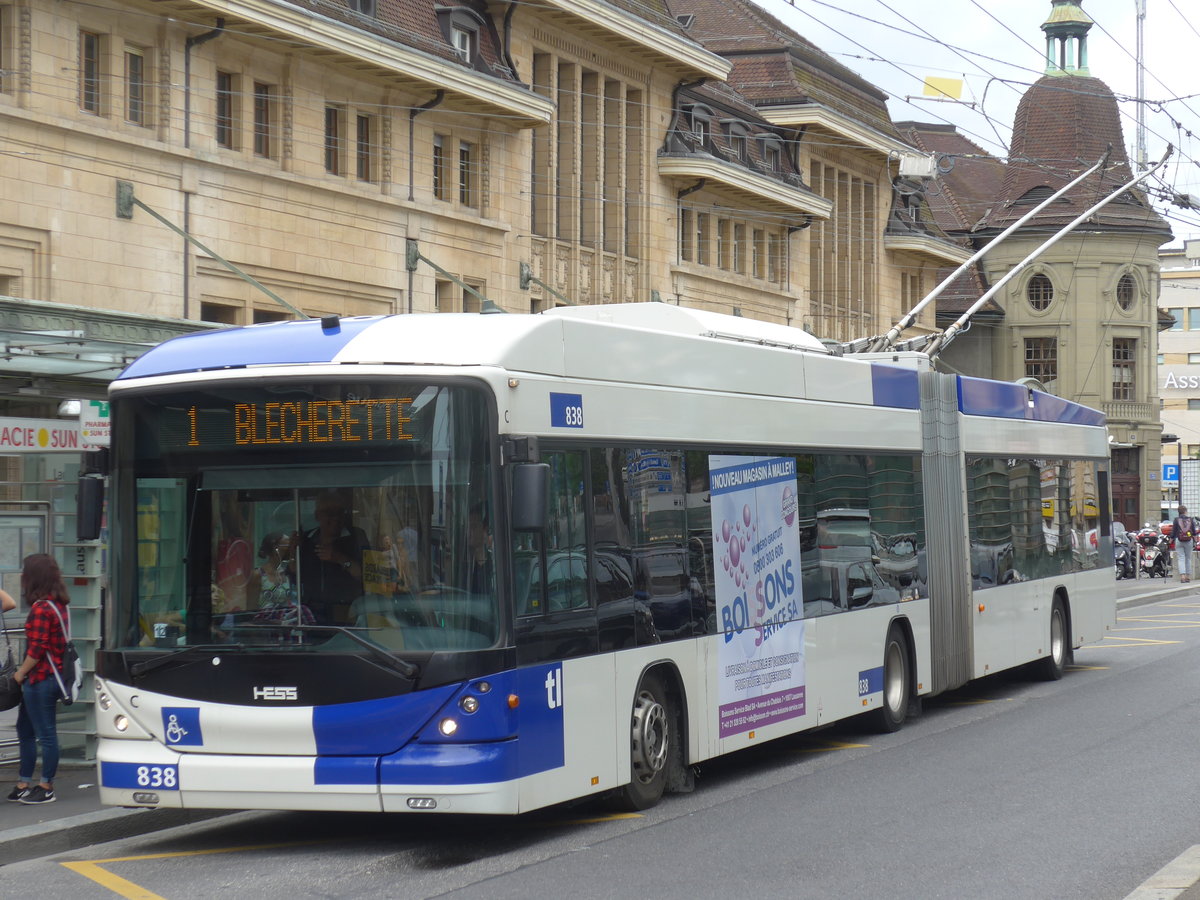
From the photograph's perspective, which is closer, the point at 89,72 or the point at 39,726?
the point at 39,726

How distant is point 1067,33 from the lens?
246 feet

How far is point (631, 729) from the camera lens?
10.4m

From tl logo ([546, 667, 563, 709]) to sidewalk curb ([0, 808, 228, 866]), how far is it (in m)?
2.66

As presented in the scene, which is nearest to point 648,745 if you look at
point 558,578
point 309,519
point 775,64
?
point 558,578

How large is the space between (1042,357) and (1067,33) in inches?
568

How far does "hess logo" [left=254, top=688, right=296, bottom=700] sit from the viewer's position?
9.07 metres

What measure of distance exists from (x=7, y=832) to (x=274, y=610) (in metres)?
2.07

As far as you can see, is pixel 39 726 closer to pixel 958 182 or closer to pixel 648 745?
pixel 648 745

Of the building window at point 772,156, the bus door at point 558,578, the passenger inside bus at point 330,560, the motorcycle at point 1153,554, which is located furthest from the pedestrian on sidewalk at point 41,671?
the motorcycle at point 1153,554

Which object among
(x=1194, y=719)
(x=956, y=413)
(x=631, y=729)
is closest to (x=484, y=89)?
(x=956, y=413)

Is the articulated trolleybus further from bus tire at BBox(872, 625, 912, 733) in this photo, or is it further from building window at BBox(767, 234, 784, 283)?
building window at BBox(767, 234, 784, 283)

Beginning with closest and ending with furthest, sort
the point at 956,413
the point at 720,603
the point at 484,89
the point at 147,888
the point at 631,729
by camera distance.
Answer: the point at 147,888, the point at 631,729, the point at 720,603, the point at 956,413, the point at 484,89

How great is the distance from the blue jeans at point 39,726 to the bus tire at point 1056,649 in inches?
458

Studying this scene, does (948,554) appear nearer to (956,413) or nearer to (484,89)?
(956,413)
